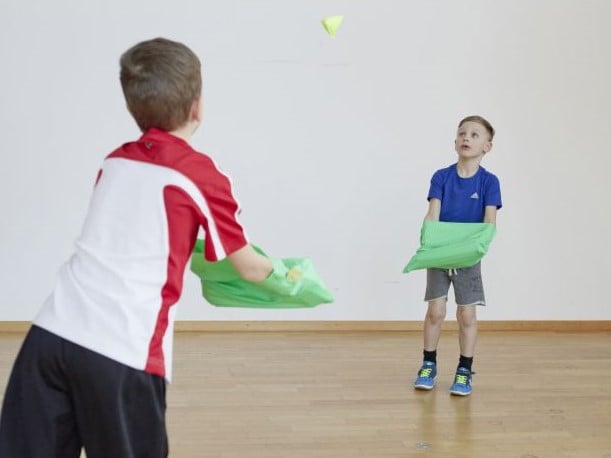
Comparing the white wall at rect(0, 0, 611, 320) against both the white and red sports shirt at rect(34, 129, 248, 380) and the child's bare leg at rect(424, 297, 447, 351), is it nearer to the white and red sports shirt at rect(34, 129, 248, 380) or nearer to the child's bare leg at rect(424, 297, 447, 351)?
the child's bare leg at rect(424, 297, 447, 351)

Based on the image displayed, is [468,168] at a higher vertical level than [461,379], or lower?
higher

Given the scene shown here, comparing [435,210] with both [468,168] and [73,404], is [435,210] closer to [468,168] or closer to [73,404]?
[468,168]

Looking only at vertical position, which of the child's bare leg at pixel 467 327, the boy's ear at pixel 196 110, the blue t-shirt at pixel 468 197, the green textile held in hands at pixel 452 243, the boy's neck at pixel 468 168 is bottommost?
the child's bare leg at pixel 467 327

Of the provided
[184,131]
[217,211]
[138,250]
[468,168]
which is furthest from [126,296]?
[468,168]

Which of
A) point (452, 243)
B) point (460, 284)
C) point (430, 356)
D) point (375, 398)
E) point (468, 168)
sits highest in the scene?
point (468, 168)

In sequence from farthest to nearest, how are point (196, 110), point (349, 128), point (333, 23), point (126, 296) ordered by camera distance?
point (349, 128) → point (333, 23) → point (196, 110) → point (126, 296)

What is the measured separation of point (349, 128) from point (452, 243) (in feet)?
4.73

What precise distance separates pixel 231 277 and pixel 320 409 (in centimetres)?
152

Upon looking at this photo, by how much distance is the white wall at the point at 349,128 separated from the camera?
4.73m

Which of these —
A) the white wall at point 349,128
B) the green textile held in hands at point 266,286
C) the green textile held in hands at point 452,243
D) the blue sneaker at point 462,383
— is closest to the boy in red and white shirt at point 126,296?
the green textile held in hands at point 266,286

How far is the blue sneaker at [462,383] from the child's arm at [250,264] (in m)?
2.03

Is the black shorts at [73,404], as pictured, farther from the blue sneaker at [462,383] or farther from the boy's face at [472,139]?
the boy's face at [472,139]

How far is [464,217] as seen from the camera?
12.8 feet

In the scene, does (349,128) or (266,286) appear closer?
(266,286)
